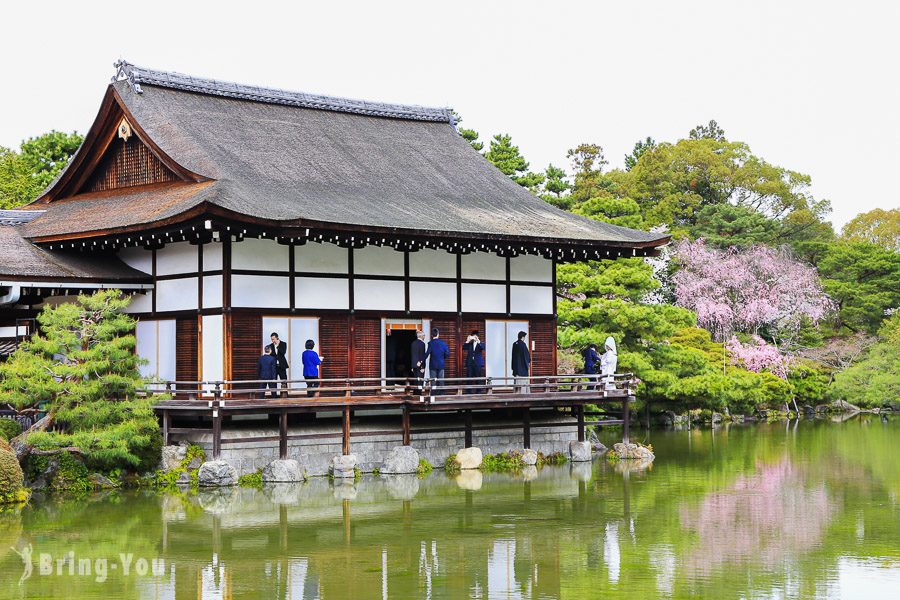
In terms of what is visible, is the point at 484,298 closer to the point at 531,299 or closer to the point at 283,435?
the point at 531,299

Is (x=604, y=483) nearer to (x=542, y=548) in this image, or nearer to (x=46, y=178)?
(x=542, y=548)

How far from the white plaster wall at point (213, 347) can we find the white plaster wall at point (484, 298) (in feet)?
18.6

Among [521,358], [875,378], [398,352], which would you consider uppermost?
[398,352]

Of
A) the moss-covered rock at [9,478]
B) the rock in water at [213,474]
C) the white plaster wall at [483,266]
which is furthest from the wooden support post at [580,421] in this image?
the moss-covered rock at [9,478]

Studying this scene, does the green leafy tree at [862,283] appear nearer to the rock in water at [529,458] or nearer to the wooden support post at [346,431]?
the rock in water at [529,458]

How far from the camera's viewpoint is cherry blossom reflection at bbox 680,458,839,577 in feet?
49.2

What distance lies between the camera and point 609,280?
34594 mm

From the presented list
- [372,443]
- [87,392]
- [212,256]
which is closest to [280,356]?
[212,256]

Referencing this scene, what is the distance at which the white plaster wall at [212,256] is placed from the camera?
915 inches

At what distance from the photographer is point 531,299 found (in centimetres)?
2770

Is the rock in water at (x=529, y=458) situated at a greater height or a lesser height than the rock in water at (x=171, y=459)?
lesser

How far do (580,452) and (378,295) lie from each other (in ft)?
18.6

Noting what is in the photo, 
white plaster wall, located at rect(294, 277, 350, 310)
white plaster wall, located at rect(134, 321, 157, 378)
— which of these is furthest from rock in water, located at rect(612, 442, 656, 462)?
white plaster wall, located at rect(134, 321, 157, 378)

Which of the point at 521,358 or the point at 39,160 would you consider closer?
the point at 521,358
